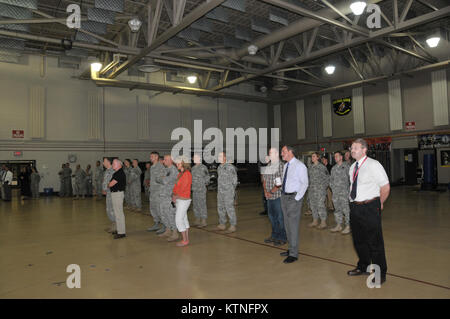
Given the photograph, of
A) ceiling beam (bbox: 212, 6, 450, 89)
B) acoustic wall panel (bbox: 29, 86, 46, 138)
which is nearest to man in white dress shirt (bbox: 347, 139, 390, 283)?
ceiling beam (bbox: 212, 6, 450, 89)

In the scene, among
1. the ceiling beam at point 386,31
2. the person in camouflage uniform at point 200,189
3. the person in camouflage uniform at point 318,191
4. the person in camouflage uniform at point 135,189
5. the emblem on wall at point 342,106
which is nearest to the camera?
the person in camouflage uniform at point 318,191

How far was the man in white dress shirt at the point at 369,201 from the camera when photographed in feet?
11.7

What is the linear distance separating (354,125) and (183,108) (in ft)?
33.6

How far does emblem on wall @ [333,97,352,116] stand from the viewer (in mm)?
18850

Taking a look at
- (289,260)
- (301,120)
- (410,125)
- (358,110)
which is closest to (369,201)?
(289,260)

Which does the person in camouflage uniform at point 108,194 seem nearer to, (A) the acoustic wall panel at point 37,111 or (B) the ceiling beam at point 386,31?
(B) the ceiling beam at point 386,31

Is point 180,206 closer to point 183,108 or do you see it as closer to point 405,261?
point 405,261

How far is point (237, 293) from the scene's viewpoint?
3.43 metres

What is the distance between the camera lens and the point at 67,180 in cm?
1582

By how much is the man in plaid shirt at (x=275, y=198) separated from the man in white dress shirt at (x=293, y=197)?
0.89 meters

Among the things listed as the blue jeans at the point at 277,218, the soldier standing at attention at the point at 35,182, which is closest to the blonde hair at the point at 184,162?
the blue jeans at the point at 277,218

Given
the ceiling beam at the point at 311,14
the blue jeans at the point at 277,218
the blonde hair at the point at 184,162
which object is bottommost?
the blue jeans at the point at 277,218

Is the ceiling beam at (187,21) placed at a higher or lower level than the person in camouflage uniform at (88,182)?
higher

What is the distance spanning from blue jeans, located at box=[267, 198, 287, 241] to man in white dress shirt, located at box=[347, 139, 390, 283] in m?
1.88
